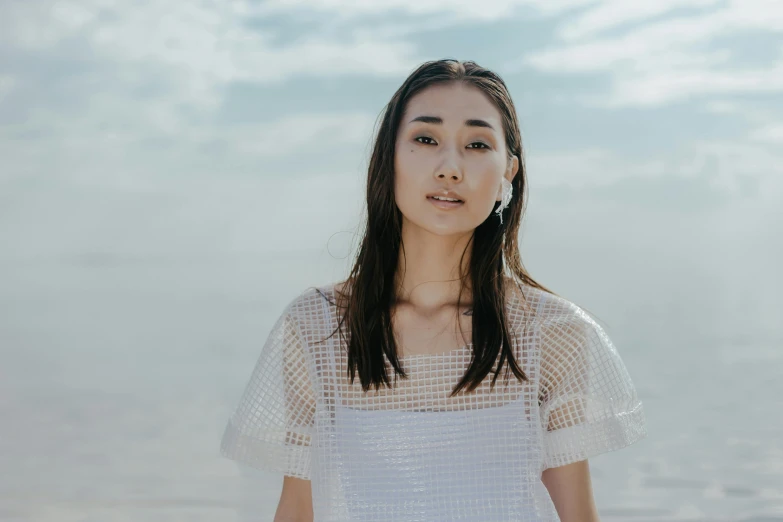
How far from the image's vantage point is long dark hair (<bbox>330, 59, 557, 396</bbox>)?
2215 millimetres

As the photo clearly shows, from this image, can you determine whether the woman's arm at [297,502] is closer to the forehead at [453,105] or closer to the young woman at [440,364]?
the young woman at [440,364]

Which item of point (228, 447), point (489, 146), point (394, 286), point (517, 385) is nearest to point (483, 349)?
point (517, 385)

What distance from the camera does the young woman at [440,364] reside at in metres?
2.14

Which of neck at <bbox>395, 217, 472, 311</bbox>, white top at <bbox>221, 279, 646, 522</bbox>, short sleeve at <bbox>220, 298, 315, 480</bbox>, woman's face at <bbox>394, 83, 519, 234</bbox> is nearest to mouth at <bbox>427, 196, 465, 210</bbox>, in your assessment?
woman's face at <bbox>394, 83, 519, 234</bbox>

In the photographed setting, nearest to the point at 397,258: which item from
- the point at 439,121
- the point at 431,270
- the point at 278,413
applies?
the point at 431,270

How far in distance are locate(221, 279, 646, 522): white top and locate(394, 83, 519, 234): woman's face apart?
0.94 ft

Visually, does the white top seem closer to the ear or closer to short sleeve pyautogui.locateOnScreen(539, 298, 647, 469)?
short sleeve pyautogui.locateOnScreen(539, 298, 647, 469)

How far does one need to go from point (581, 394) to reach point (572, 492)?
220 mm

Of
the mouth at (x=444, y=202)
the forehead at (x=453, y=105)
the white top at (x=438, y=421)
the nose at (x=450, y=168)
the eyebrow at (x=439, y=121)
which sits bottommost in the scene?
the white top at (x=438, y=421)

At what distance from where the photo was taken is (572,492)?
215 centimetres

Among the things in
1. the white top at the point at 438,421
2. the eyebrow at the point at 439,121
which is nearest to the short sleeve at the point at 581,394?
the white top at the point at 438,421

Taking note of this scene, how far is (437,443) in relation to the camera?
2172 millimetres

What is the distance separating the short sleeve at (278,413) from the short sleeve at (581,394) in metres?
0.56

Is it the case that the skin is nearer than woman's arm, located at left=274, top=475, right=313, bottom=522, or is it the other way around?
the skin
